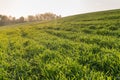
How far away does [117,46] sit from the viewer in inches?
336

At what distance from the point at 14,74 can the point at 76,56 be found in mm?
2384

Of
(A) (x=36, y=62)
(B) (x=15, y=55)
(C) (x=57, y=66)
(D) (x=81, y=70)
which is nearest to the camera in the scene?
(D) (x=81, y=70)

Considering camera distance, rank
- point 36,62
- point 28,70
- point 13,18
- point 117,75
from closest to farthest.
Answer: point 117,75, point 28,70, point 36,62, point 13,18

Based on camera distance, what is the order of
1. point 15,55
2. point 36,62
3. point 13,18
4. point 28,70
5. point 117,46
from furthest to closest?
point 13,18 → point 15,55 → point 117,46 → point 36,62 → point 28,70

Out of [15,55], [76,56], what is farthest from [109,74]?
[15,55]

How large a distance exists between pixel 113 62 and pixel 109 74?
641mm

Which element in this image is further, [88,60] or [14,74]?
[88,60]

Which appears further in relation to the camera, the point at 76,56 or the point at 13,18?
the point at 13,18

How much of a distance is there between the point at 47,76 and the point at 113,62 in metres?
1.91

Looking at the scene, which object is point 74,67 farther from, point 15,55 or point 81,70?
point 15,55

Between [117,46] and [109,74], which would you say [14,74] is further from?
[117,46]

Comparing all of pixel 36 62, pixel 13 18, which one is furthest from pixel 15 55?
pixel 13 18

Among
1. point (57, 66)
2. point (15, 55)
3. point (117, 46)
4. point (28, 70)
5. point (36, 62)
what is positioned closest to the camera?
point (57, 66)

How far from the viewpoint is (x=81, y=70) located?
573cm
